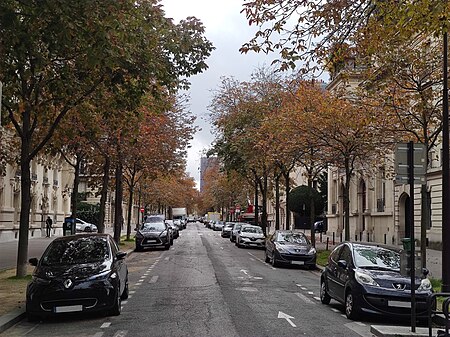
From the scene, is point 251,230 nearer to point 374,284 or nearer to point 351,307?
point 351,307

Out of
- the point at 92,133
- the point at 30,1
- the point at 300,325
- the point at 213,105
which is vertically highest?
the point at 213,105

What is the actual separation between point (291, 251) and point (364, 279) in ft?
37.6

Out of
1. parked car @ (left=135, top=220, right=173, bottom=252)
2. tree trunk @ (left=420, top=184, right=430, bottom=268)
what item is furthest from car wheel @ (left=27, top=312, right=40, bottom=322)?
parked car @ (left=135, top=220, right=173, bottom=252)

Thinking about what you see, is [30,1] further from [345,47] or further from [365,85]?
[365,85]

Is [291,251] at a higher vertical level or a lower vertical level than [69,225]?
lower

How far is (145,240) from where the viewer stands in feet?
106

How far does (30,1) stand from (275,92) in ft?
80.7

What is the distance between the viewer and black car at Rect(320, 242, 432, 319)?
36.9 feet

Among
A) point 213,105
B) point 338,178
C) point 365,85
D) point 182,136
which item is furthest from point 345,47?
point 338,178

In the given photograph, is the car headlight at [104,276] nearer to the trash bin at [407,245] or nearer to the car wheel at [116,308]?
the car wheel at [116,308]

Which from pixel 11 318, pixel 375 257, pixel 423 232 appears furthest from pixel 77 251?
pixel 423 232

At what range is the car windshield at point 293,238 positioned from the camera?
24094mm

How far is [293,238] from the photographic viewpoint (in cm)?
2442

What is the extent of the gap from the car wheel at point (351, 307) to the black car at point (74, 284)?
4.62m
